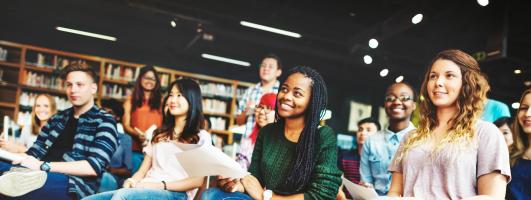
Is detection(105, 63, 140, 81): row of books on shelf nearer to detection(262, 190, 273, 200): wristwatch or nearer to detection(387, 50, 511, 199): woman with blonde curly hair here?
detection(262, 190, 273, 200): wristwatch

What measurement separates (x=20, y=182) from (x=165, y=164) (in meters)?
0.73

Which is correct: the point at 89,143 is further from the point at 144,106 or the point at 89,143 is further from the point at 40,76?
the point at 40,76

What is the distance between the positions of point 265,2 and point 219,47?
2020 millimetres

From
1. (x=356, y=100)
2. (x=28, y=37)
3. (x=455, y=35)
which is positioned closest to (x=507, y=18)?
(x=455, y=35)

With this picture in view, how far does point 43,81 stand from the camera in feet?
25.7

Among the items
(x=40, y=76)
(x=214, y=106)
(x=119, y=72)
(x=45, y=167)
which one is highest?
(x=119, y=72)

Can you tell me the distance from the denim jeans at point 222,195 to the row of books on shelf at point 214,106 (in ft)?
23.8

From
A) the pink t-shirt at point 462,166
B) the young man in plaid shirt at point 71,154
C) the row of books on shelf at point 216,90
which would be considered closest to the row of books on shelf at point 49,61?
the row of books on shelf at point 216,90

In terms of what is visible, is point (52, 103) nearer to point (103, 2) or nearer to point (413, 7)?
point (103, 2)

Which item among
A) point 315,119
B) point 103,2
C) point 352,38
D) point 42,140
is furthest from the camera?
point 352,38

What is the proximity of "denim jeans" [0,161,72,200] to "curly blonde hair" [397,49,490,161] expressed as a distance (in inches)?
65.6

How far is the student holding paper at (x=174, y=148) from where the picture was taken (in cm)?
237

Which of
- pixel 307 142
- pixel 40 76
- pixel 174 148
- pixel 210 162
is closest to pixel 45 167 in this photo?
pixel 174 148

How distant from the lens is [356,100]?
11.6 m
